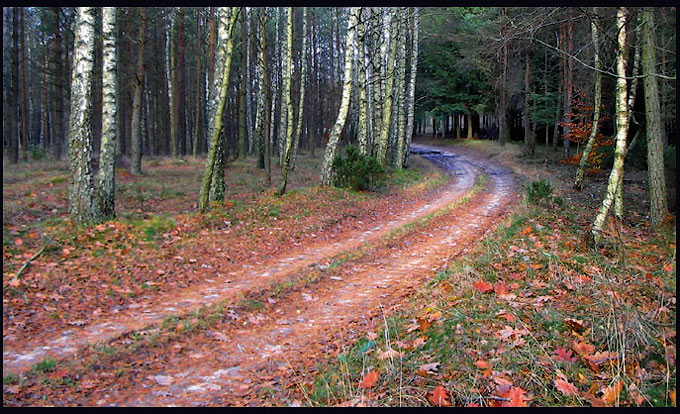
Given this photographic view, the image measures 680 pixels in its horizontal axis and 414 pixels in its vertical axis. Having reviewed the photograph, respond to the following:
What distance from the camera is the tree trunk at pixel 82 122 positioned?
9430mm

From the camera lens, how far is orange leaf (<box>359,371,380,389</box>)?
4.05m

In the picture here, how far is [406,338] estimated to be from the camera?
4973 millimetres

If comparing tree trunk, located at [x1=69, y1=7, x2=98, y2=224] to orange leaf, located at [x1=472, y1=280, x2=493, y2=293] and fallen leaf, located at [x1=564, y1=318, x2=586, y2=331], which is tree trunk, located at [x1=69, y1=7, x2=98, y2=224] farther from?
fallen leaf, located at [x1=564, y1=318, x2=586, y2=331]

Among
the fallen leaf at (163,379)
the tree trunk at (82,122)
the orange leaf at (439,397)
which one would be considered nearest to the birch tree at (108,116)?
the tree trunk at (82,122)

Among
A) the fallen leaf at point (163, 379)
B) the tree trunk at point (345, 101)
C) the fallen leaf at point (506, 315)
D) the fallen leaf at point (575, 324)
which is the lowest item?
the fallen leaf at point (163, 379)

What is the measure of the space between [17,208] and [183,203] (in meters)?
3.95

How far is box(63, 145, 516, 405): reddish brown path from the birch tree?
548 centimetres

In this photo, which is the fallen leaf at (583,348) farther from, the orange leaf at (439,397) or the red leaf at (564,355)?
the orange leaf at (439,397)

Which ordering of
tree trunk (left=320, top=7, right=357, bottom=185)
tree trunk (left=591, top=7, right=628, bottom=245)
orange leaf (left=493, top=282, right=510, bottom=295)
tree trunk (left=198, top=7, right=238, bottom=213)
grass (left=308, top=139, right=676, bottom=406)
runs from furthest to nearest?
tree trunk (left=320, top=7, right=357, bottom=185)
tree trunk (left=198, top=7, right=238, bottom=213)
tree trunk (left=591, top=7, right=628, bottom=245)
orange leaf (left=493, top=282, right=510, bottom=295)
grass (left=308, top=139, right=676, bottom=406)

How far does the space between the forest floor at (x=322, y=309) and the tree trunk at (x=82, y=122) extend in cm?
59

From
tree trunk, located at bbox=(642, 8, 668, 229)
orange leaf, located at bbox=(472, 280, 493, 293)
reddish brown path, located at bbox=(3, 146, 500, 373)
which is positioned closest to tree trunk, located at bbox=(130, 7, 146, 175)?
reddish brown path, located at bbox=(3, 146, 500, 373)

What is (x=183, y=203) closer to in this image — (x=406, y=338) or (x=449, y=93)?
(x=406, y=338)

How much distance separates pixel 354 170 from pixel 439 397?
12.7m

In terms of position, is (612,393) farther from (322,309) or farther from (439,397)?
(322,309)
